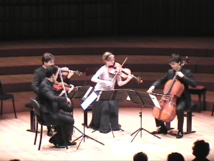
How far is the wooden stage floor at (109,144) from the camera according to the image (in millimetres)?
8359

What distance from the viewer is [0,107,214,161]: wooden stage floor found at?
27.4 ft

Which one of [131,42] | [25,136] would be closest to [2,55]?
[131,42]

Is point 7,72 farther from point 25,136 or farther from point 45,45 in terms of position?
point 25,136

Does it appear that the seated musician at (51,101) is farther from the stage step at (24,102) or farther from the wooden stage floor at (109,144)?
the stage step at (24,102)

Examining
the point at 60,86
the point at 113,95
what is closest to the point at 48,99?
the point at 60,86

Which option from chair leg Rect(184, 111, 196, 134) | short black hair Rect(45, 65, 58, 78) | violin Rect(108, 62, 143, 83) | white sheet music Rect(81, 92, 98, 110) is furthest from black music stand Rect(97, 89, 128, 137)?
chair leg Rect(184, 111, 196, 134)

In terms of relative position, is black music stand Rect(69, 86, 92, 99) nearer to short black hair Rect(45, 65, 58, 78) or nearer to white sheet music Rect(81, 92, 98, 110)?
white sheet music Rect(81, 92, 98, 110)

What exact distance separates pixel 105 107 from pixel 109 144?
0.79m

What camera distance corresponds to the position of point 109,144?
350 inches

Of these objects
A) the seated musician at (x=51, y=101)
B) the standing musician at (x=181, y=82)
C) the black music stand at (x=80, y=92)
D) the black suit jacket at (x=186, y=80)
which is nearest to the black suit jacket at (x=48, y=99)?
the seated musician at (x=51, y=101)

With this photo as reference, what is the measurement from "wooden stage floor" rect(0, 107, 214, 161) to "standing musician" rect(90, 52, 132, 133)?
130 mm

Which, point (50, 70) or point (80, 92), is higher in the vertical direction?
point (50, 70)

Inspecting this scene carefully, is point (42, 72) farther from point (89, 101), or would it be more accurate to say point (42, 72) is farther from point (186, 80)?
point (186, 80)

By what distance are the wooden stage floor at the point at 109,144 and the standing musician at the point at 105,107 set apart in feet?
0.43
